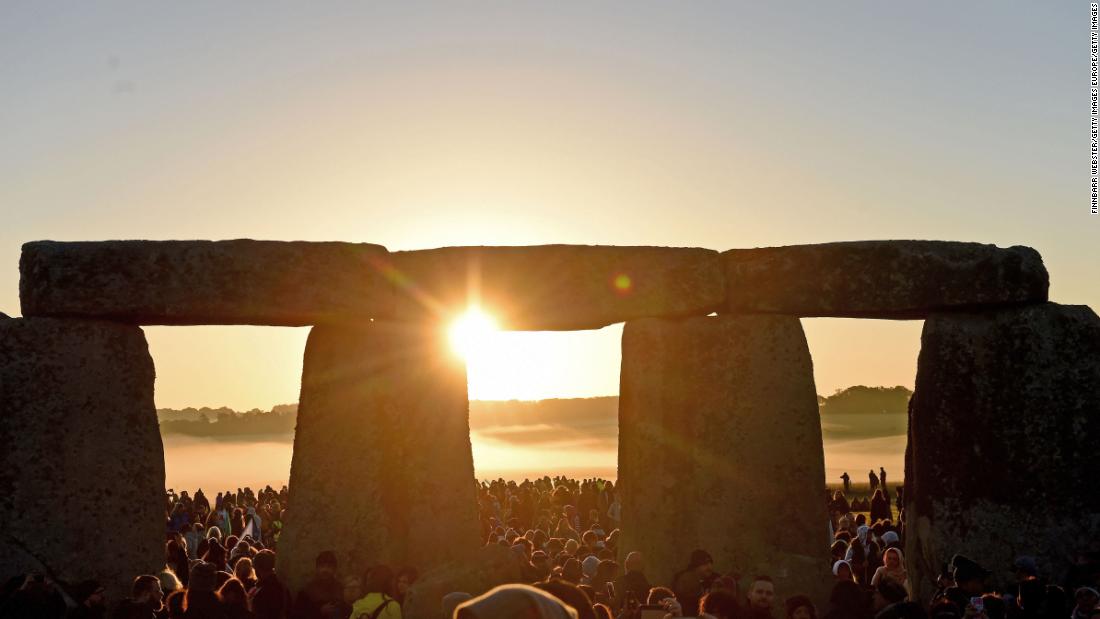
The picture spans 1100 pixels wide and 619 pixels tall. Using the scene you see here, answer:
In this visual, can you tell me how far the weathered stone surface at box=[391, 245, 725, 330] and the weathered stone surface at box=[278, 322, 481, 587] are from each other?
46cm

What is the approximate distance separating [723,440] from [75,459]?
21.4 ft

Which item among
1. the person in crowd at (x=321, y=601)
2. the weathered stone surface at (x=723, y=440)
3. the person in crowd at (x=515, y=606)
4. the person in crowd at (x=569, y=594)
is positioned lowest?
the person in crowd at (x=321, y=601)

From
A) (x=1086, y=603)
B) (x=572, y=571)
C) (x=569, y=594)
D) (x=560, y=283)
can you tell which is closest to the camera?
(x=569, y=594)

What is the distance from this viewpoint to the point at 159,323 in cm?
1342

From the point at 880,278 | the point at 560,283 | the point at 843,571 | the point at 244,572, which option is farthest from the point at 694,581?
the point at 880,278

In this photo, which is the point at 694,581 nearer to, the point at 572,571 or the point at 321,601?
the point at 572,571

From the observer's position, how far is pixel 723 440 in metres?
13.0

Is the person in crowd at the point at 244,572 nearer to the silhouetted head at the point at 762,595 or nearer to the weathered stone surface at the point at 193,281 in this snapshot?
the weathered stone surface at the point at 193,281

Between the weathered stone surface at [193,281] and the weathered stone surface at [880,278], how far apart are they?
402cm

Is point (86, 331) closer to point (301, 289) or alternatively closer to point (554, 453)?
point (301, 289)

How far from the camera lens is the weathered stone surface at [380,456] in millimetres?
12802

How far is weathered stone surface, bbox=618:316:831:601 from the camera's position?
42.4 feet

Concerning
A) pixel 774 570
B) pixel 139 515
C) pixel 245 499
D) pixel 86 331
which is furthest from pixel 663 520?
pixel 245 499

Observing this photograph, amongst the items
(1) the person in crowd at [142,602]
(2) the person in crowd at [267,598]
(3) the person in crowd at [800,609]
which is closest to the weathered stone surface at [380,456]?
(2) the person in crowd at [267,598]
